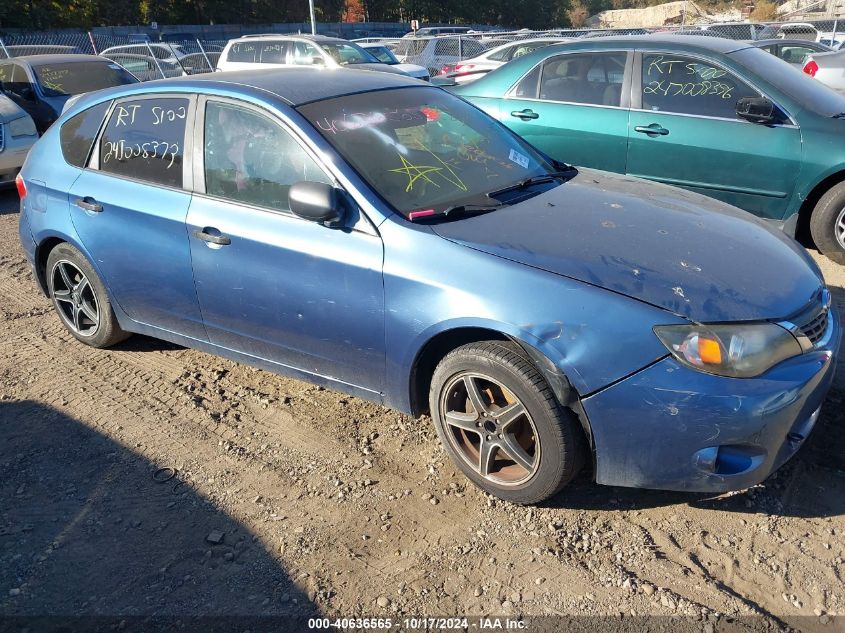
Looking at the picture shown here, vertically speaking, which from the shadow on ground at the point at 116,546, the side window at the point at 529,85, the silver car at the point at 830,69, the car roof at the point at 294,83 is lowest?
the shadow on ground at the point at 116,546

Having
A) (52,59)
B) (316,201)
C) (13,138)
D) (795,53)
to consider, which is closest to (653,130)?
(316,201)

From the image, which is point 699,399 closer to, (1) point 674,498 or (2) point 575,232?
(1) point 674,498

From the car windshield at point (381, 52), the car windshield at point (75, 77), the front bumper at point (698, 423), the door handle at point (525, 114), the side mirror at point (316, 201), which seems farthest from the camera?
the car windshield at point (381, 52)

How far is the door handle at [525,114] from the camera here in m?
6.53

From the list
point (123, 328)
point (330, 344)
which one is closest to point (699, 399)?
point (330, 344)

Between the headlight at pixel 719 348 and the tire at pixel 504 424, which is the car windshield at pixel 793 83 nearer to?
the headlight at pixel 719 348

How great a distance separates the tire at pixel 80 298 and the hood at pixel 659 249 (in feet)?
8.15

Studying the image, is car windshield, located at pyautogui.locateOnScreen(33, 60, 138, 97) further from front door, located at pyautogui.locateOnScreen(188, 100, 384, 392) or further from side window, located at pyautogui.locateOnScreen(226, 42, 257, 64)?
front door, located at pyautogui.locateOnScreen(188, 100, 384, 392)

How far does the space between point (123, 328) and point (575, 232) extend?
9.51 feet

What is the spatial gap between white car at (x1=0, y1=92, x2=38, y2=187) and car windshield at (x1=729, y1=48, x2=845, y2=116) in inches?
A: 325

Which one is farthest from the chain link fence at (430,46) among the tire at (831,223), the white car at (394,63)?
the tire at (831,223)

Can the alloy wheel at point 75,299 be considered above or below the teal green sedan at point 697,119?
below

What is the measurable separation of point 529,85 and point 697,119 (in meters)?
1.56

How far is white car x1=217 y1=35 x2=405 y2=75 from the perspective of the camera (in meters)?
16.3
